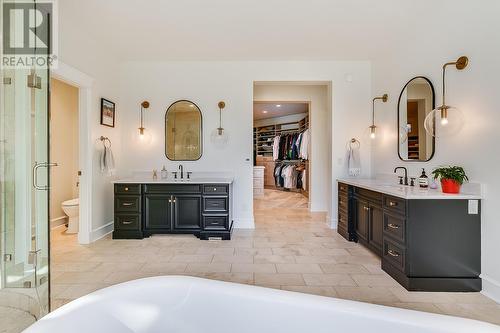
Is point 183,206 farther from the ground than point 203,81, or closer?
closer

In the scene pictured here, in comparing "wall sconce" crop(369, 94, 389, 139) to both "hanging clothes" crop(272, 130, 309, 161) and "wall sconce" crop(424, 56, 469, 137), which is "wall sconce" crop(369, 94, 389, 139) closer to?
"wall sconce" crop(424, 56, 469, 137)

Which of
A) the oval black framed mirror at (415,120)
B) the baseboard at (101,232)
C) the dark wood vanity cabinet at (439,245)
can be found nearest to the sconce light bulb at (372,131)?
the oval black framed mirror at (415,120)

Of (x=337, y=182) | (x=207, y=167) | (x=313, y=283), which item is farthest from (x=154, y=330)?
(x=337, y=182)

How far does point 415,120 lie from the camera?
10.2 feet

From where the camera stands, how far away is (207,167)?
429cm

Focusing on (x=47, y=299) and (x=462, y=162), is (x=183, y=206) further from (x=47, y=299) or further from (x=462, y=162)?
(x=462, y=162)

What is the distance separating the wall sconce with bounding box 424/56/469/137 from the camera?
2.37m

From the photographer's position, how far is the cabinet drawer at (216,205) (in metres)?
3.65

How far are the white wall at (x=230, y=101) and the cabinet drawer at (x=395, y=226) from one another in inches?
67.0

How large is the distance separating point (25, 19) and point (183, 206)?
257cm

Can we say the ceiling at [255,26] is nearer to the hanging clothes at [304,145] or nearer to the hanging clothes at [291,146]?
the hanging clothes at [304,145]

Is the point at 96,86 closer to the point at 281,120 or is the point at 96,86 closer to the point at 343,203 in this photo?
the point at 343,203

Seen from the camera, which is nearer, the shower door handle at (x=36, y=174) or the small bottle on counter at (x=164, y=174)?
the shower door handle at (x=36, y=174)

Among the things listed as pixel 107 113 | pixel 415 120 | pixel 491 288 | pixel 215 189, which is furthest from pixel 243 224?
pixel 491 288
